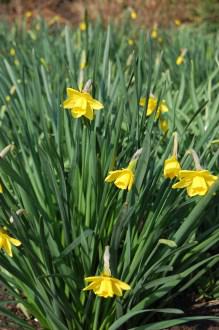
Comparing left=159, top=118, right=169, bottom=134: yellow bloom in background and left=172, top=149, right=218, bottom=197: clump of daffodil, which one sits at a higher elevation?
left=172, top=149, right=218, bottom=197: clump of daffodil

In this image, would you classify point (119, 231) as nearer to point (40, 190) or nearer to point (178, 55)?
point (40, 190)

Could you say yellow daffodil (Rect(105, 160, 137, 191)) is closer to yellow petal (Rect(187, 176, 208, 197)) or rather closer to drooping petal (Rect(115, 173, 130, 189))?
drooping petal (Rect(115, 173, 130, 189))

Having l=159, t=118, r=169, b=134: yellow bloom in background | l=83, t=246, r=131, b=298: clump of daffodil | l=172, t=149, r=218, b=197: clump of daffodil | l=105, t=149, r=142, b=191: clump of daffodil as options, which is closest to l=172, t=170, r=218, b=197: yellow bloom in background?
l=172, t=149, r=218, b=197: clump of daffodil

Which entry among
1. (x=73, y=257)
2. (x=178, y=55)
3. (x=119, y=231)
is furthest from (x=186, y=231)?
(x=178, y=55)

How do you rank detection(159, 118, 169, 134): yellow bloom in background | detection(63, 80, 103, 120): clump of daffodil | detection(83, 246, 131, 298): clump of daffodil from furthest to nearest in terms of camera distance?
detection(159, 118, 169, 134): yellow bloom in background < detection(63, 80, 103, 120): clump of daffodil < detection(83, 246, 131, 298): clump of daffodil

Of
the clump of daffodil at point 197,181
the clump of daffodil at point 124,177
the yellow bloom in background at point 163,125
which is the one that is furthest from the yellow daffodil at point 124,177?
the yellow bloom in background at point 163,125

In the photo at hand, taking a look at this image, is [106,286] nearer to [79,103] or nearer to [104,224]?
[104,224]
